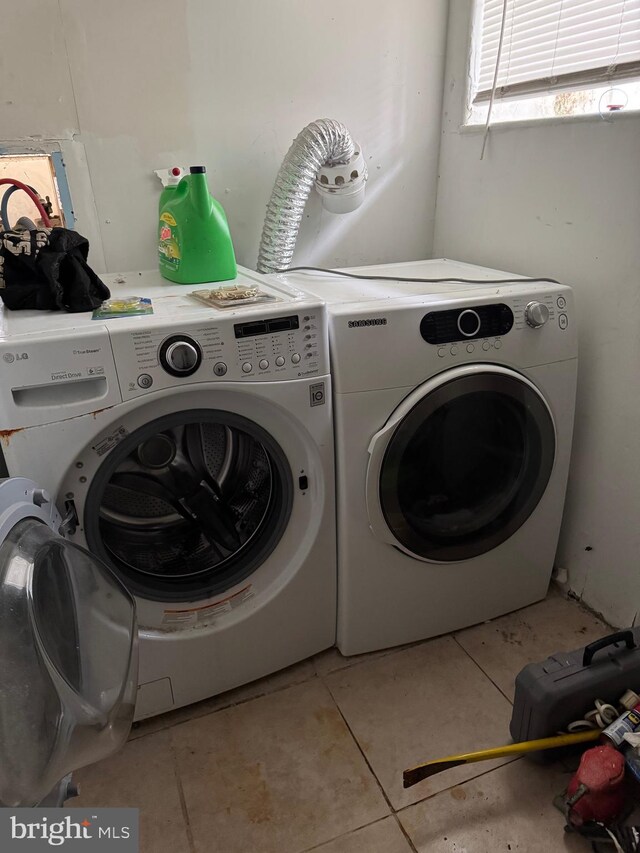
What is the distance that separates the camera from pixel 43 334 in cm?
96

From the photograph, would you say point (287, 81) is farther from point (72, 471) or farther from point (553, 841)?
point (553, 841)

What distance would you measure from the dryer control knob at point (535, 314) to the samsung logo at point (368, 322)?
0.35 metres

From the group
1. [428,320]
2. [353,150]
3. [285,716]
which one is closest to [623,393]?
[428,320]

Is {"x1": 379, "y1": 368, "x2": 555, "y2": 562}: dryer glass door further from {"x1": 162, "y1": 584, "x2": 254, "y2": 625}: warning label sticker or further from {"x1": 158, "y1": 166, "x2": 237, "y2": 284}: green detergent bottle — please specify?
{"x1": 158, "y1": 166, "x2": 237, "y2": 284}: green detergent bottle

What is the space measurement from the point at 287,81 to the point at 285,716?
163 centimetres

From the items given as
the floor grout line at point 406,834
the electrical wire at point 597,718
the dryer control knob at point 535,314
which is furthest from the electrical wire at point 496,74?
the floor grout line at point 406,834

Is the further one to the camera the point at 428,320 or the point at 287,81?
the point at 287,81

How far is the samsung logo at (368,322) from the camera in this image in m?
1.15

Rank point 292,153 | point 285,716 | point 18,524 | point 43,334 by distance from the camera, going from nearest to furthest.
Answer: point 18,524 < point 43,334 < point 285,716 < point 292,153

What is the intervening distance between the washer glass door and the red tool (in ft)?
2.37

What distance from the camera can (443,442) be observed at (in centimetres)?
130

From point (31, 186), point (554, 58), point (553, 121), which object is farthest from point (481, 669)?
point (31, 186)

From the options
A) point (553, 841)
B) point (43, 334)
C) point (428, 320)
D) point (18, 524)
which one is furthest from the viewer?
point (428, 320)

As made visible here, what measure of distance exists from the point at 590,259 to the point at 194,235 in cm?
94
